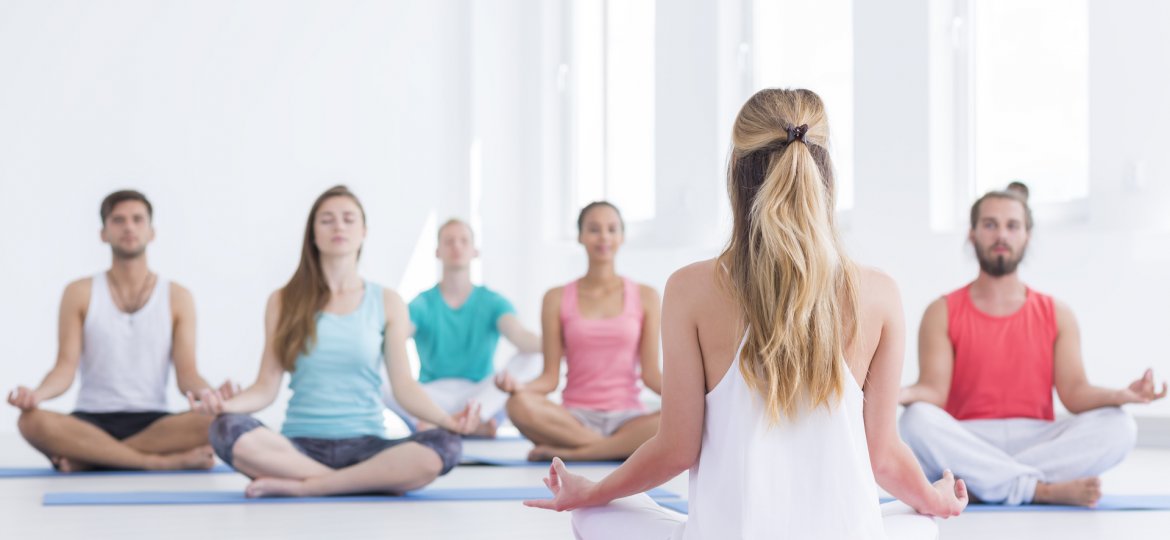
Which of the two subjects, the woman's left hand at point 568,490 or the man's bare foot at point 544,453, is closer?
the woman's left hand at point 568,490

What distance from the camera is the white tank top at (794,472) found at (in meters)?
1.96

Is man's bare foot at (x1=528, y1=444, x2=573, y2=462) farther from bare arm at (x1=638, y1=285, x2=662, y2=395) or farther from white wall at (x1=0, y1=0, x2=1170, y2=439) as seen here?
white wall at (x1=0, y1=0, x2=1170, y2=439)

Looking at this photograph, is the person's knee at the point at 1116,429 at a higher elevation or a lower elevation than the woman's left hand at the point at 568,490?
lower

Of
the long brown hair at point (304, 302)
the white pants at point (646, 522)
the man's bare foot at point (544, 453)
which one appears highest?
the long brown hair at point (304, 302)

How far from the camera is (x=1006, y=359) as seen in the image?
397 centimetres


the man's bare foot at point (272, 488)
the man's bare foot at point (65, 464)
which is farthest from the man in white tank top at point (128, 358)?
the man's bare foot at point (272, 488)

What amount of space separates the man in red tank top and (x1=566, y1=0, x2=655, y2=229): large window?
4.30m

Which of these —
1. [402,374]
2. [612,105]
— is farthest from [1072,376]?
[612,105]

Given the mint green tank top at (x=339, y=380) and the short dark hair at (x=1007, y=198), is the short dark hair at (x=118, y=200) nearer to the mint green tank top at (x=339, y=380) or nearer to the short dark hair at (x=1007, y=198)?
the mint green tank top at (x=339, y=380)

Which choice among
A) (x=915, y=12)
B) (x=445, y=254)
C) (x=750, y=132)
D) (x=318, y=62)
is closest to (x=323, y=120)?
(x=318, y=62)

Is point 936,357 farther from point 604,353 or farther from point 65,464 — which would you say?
point 65,464

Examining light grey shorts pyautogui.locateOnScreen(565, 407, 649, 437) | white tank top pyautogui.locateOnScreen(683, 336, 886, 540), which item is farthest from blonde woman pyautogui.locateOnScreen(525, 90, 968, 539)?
light grey shorts pyautogui.locateOnScreen(565, 407, 649, 437)

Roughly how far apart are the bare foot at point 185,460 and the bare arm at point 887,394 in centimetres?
320

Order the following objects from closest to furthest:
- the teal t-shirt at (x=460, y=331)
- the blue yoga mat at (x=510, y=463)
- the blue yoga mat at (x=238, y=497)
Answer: the blue yoga mat at (x=238, y=497), the blue yoga mat at (x=510, y=463), the teal t-shirt at (x=460, y=331)
